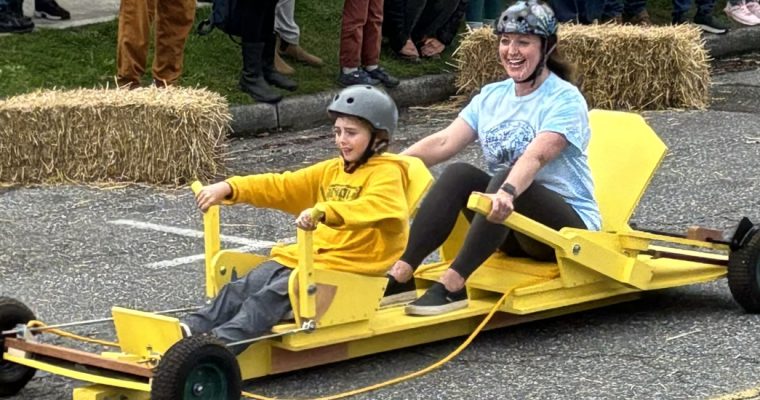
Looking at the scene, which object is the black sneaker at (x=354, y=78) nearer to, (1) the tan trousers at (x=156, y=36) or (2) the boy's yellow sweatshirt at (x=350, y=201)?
(1) the tan trousers at (x=156, y=36)

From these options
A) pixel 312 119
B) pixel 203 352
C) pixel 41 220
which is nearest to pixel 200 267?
pixel 41 220

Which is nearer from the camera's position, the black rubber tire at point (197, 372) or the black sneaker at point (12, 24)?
the black rubber tire at point (197, 372)

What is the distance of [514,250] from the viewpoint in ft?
18.5

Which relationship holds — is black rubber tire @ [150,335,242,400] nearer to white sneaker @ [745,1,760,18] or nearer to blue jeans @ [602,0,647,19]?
blue jeans @ [602,0,647,19]

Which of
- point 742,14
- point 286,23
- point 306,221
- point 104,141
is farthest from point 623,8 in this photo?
point 306,221

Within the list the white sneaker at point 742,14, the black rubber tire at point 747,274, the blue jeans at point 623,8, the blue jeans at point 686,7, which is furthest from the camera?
the white sneaker at point 742,14

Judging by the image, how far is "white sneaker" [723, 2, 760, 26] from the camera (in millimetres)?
13992

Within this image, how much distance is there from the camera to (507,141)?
5566 mm

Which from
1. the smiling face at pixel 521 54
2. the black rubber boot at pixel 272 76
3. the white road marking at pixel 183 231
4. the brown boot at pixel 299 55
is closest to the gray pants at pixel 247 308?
the smiling face at pixel 521 54

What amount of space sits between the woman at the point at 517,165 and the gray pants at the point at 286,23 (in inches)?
206

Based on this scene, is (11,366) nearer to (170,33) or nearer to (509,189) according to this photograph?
(509,189)

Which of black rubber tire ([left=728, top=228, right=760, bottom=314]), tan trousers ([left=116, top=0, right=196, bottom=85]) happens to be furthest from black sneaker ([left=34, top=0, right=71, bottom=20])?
black rubber tire ([left=728, top=228, right=760, bottom=314])

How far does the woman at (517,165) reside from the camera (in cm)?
527

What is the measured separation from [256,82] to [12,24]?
1916mm
